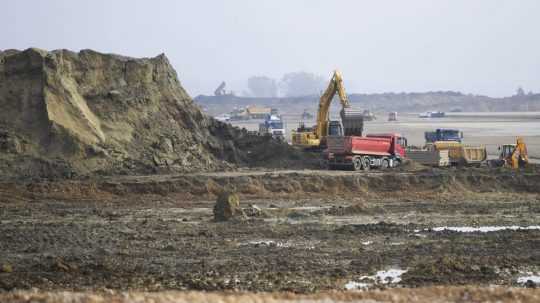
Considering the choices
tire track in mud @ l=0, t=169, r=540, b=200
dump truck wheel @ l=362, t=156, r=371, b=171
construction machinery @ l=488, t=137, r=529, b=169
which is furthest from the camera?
construction machinery @ l=488, t=137, r=529, b=169

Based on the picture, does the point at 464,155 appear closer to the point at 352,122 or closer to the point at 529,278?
the point at 352,122

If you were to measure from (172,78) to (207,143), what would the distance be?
4.03 meters

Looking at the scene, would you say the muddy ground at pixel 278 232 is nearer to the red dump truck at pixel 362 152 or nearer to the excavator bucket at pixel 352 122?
the red dump truck at pixel 362 152

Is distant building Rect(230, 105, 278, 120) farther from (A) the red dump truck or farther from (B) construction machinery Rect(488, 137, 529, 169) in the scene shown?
(A) the red dump truck

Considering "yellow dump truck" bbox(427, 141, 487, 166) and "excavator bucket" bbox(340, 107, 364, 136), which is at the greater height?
"excavator bucket" bbox(340, 107, 364, 136)

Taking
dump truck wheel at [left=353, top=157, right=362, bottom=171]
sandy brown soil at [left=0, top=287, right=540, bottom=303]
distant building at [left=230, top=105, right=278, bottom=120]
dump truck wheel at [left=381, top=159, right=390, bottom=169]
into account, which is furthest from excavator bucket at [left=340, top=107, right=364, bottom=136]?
distant building at [left=230, top=105, right=278, bottom=120]

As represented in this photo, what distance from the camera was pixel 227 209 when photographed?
73.9ft

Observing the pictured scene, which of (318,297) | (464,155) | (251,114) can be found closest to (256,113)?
(251,114)

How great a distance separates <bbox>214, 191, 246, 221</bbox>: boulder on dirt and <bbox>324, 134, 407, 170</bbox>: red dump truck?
44.0 ft

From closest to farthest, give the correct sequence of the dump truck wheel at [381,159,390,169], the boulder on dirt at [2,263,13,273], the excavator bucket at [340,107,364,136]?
the boulder on dirt at [2,263,13,273], the dump truck wheel at [381,159,390,169], the excavator bucket at [340,107,364,136]

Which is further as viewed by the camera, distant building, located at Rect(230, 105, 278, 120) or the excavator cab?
distant building, located at Rect(230, 105, 278, 120)

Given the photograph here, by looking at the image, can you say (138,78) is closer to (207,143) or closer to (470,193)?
(207,143)

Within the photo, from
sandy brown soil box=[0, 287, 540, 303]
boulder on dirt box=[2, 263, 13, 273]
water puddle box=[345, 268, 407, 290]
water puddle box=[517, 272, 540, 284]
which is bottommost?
water puddle box=[517, 272, 540, 284]

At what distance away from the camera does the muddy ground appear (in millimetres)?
14664
